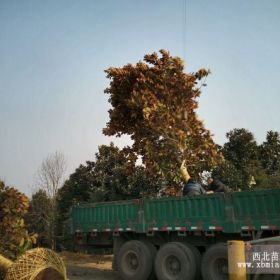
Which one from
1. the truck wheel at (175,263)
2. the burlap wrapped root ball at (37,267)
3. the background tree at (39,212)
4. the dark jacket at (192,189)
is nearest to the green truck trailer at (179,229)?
the truck wheel at (175,263)

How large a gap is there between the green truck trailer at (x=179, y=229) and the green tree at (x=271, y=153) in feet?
58.5

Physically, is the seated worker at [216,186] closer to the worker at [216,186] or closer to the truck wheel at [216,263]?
the worker at [216,186]

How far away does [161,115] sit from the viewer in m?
14.2

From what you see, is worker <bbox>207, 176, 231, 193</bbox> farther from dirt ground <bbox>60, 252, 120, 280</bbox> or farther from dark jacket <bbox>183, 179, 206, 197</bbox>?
dirt ground <bbox>60, 252, 120, 280</bbox>

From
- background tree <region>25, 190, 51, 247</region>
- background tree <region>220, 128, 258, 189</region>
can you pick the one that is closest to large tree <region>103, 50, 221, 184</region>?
background tree <region>220, 128, 258, 189</region>

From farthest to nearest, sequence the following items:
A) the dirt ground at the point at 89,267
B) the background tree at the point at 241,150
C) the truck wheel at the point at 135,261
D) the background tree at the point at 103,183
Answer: the background tree at the point at 241,150, the background tree at the point at 103,183, the dirt ground at the point at 89,267, the truck wheel at the point at 135,261

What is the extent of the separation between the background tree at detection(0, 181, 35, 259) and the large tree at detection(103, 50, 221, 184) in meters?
4.84

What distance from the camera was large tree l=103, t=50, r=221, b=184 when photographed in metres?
Answer: 14.4

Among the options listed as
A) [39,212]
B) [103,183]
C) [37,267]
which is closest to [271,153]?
[103,183]

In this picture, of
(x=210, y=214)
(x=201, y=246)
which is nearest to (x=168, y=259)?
(x=201, y=246)

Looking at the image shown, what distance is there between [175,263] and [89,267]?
5.89m

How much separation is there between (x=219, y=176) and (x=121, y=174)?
564cm

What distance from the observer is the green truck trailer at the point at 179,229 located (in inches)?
384

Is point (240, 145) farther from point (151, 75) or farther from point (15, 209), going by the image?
point (15, 209)
